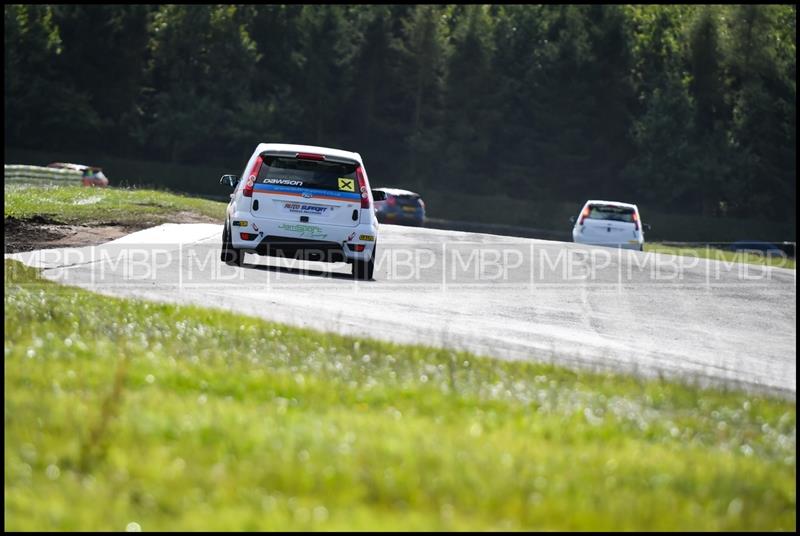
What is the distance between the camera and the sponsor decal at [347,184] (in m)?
16.6

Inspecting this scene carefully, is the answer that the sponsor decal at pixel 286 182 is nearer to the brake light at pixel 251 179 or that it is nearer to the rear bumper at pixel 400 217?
the brake light at pixel 251 179

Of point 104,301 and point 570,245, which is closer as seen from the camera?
point 104,301

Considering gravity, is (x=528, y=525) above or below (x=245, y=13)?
below

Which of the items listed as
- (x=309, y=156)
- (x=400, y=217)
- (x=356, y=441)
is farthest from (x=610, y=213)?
(x=356, y=441)

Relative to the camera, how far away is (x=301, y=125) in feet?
256

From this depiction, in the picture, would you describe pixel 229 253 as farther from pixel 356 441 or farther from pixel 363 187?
pixel 356 441

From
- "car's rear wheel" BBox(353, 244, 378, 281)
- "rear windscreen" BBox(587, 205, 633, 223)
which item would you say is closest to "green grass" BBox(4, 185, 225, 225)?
"car's rear wheel" BBox(353, 244, 378, 281)

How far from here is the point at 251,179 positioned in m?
16.4

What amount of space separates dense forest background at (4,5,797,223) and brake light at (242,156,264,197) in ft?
193

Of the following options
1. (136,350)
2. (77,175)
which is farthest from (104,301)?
(77,175)

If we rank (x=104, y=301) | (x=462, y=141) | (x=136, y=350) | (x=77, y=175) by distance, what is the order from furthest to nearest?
(x=462, y=141), (x=77, y=175), (x=104, y=301), (x=136, y=350)

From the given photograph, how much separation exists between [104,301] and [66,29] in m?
69.5

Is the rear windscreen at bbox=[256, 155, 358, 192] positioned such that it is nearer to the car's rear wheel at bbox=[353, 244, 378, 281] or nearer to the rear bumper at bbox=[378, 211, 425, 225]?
the car's rear wheel at bbox=[353, 244, 378, 281]

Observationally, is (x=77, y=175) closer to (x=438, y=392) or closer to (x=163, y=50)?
(x=163, y=50)
